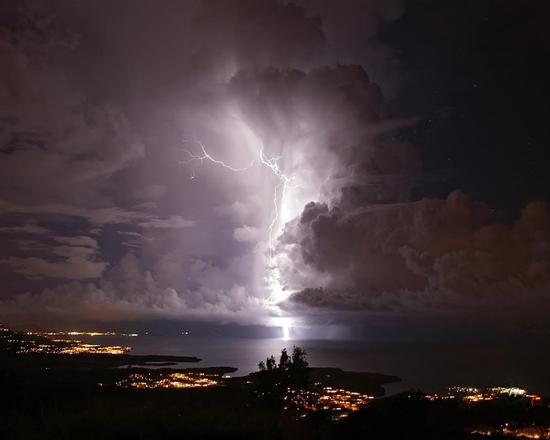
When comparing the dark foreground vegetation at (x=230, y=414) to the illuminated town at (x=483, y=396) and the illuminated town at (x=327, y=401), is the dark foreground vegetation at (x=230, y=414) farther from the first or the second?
the illuminated town at (x=483, y=396)

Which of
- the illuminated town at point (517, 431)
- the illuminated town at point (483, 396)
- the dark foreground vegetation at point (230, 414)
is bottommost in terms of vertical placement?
the illuminated town at point (517, 431)

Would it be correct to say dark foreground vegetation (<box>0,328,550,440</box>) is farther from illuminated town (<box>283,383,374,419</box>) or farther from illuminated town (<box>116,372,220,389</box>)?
illuminated town (<box>116,372,220,389</box>)

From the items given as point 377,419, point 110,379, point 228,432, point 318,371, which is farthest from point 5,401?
point 318,371

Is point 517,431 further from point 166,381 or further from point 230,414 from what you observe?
point 166,381

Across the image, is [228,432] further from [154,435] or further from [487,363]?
[487,363]

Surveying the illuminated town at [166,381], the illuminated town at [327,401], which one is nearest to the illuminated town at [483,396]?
the illuminated town at [327,401]

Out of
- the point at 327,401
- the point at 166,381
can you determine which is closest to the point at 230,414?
the point at 327,401
